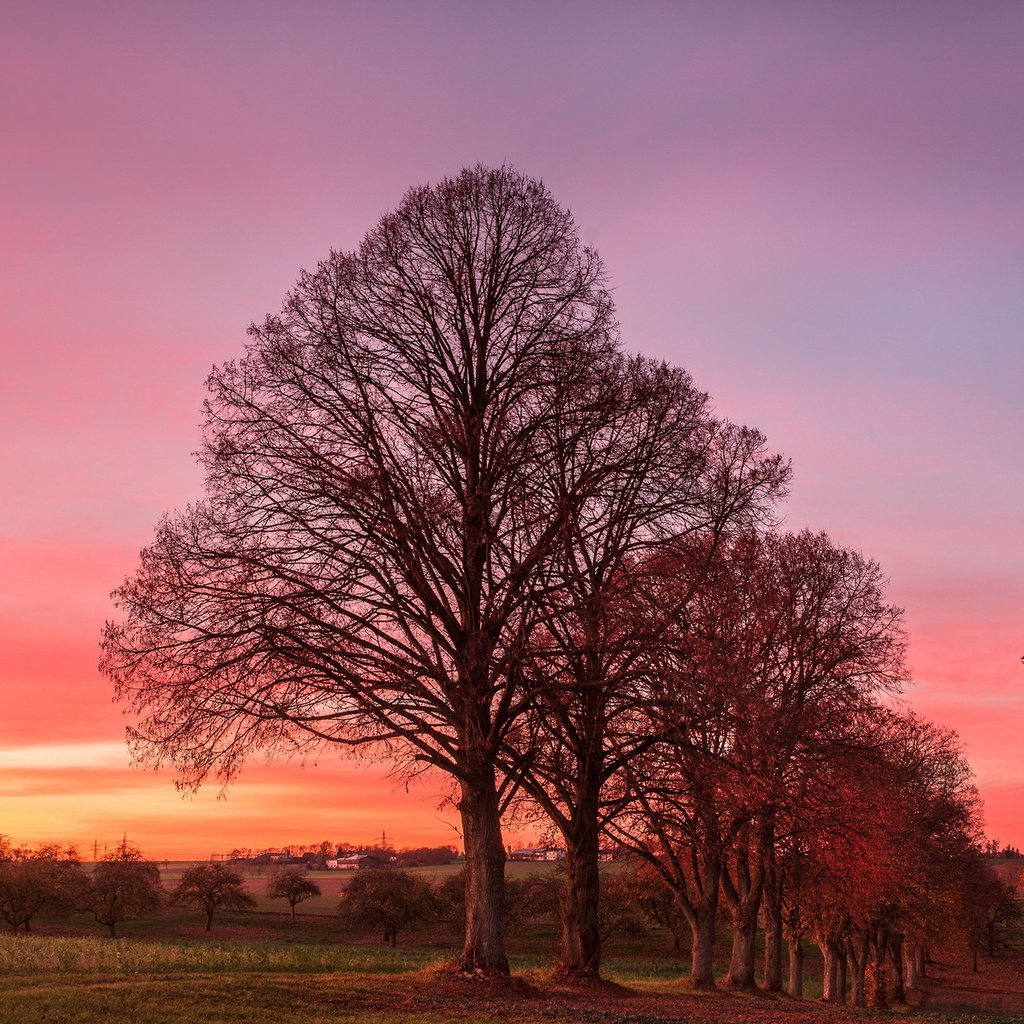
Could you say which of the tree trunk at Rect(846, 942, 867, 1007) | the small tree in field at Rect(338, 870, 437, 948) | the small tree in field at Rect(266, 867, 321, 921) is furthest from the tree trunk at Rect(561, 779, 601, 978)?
the small tree in field at Rect(266, 867, 321, 921)

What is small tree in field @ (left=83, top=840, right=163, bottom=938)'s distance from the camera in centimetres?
8606

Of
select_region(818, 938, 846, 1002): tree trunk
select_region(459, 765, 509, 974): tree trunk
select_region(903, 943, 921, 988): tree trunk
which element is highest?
select_region(459, 765, 509, 974): tree trunk

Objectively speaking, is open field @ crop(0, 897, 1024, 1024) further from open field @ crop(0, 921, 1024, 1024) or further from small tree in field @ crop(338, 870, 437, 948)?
small tree in field @ crop(338, 870, 437, 948)

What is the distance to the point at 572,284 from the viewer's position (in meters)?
23.0

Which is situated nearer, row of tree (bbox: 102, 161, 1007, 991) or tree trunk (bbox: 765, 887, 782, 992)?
row of tree (bbox: 102, 161, 1007, 991)

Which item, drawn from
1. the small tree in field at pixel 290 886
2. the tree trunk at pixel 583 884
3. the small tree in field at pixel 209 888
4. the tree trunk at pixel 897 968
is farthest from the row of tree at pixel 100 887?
the tree trunk at pixel 583 884

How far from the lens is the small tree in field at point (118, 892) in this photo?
8606 cm

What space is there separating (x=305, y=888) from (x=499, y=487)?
93845 millimetres

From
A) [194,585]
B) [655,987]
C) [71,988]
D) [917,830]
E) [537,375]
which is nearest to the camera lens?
[71,988]

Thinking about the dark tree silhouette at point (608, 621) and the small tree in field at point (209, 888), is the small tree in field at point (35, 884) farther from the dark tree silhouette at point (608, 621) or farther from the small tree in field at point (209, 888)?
the dark tree silhouette at point (608, 621)

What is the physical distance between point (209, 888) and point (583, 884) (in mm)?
77860

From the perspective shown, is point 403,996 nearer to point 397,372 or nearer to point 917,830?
point 397,372

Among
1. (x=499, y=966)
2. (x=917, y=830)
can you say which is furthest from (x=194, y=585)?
(x=917, y=830)

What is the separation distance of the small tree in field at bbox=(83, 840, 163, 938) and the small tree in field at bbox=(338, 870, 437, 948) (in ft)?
55.7
